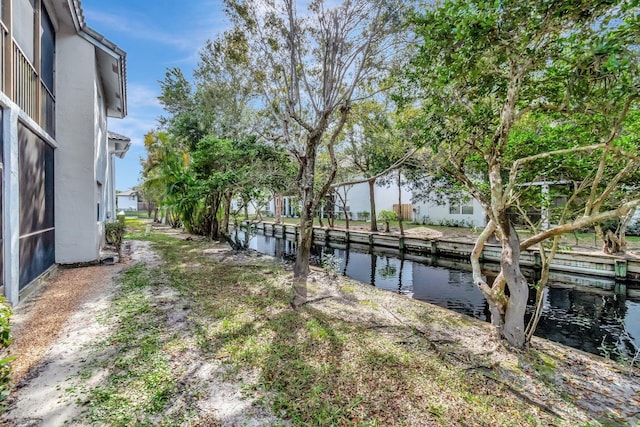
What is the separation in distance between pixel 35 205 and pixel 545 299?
14.0 metres

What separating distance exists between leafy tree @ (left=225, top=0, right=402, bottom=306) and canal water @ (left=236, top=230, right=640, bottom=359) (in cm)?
358

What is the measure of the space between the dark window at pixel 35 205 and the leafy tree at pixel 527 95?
7.55m

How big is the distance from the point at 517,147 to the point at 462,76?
1.97 metres

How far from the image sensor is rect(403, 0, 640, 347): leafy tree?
12.6 feet

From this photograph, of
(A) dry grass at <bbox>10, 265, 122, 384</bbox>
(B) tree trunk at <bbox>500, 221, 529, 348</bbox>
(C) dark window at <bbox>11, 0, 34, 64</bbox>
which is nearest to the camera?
(A) dry grass at <bbox>10, 265, 122, 384</bbox>

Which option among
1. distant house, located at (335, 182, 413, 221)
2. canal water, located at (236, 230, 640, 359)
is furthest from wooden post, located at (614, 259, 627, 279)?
distant house, located at (335, 182, 413, 221)

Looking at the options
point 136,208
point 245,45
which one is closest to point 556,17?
point 245,45

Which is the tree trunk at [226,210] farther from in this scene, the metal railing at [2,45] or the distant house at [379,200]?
Result: the distant house at [379,200]

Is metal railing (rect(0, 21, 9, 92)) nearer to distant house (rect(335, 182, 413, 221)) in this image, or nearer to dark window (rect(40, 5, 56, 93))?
dark window (rect(40, 5, 56, 93))

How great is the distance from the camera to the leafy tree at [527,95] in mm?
3838

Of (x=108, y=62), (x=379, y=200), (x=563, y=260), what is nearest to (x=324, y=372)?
(x=108, y=62)

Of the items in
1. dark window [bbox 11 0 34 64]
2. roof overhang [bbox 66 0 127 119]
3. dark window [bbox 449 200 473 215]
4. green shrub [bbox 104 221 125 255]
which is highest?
roof overhang [bbox 66 0 127 119]

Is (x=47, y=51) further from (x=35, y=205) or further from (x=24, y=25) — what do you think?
(x=35, y=205)

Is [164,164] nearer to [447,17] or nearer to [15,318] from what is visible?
[15,318]
